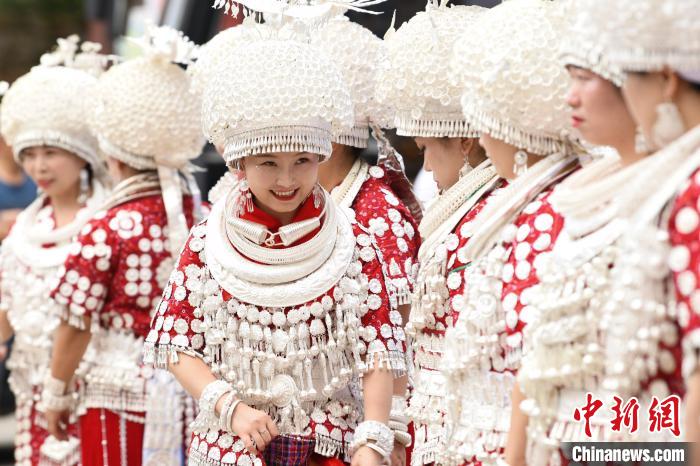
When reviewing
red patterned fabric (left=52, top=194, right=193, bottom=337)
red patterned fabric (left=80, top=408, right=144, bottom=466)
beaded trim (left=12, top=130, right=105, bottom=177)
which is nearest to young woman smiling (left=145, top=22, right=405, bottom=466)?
red patterned fabric (left=52, top=194, right=193, bottom=337)

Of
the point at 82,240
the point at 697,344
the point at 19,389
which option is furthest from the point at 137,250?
the point at 697,344

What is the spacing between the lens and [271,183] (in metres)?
3.01

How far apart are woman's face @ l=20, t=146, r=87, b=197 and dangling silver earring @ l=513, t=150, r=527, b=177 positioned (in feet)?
8.69

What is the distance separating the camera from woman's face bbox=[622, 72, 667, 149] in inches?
82.6

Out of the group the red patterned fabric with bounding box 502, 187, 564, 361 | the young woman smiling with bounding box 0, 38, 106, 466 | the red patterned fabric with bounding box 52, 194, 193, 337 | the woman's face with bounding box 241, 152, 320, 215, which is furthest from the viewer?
the young woman smiling with bounding box 0, 38, 106, 466

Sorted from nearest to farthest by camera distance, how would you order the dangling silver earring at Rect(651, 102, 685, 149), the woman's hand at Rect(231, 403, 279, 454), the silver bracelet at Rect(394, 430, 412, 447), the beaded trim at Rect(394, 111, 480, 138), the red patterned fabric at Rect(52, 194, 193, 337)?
the dangling silver earring at Rect(651, 102, 685, 149) → the woman's hand at Rect(231, 403, 279, 454) → the silver bracelet at Rect(394, 430, 412, 447) → the beaded trim at Rect(394, 111, 480, 138) → the red patterned fabric at Rect(52, 194, 193, 337)

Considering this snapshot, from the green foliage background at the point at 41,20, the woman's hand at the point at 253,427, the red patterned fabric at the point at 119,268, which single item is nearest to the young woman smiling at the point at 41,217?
the red patterned fabric at the point at 119,268

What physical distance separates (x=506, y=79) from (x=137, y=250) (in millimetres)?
2133

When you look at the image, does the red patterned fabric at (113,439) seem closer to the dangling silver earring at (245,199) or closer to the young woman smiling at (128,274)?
the young woman smiling at (128,274)

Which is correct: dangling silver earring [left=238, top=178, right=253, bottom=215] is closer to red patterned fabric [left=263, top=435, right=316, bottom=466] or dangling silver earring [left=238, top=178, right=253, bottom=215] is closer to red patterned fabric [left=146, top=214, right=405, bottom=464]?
red patterned fabric [left=146, top=214, right=405, bottom=464]

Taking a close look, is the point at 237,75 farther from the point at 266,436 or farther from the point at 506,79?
the point at 266,436

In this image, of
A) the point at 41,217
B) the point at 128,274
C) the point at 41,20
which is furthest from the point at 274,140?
the point at 41,20

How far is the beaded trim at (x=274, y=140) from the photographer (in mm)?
2951

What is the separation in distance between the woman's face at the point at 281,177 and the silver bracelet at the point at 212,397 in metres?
0.49
